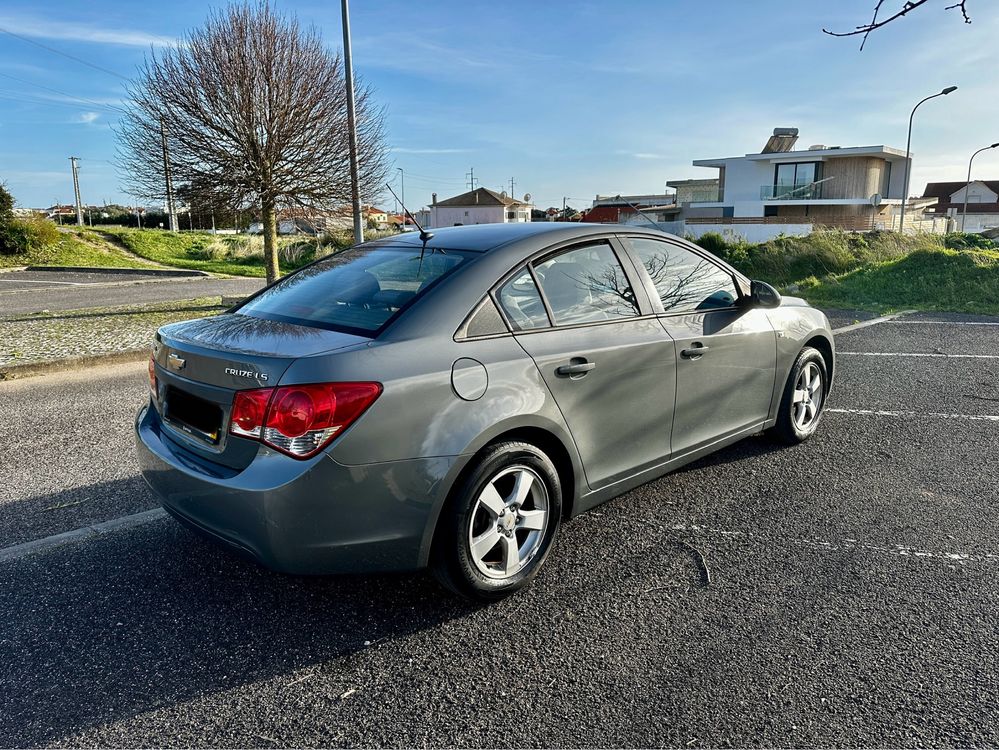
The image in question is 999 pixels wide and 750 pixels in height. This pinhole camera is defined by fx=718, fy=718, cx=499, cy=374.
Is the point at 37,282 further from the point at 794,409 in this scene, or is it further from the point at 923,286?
the point at 923,286

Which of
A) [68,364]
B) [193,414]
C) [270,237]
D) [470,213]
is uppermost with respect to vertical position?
[470,213]

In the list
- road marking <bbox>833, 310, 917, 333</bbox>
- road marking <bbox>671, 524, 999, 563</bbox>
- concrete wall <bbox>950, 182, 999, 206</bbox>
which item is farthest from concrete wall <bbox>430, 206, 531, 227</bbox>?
road marking <bbox>671, 524, 999, 563</bbox>

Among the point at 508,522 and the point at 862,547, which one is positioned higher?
the point at 508,522

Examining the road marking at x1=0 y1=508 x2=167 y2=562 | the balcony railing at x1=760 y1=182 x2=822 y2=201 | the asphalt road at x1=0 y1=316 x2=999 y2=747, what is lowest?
the asphalt road at x1=0 y1=316 x2=999 y2=747

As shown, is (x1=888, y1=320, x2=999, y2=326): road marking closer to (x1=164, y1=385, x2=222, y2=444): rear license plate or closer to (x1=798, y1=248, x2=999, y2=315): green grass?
(x1=798, y1=248, x2=999, y2=315): green grass

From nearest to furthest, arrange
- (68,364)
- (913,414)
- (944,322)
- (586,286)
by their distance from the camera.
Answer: (586,286) → (913,414) → (68,364) → (944,322)

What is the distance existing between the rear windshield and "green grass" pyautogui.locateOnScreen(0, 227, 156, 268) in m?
25.8

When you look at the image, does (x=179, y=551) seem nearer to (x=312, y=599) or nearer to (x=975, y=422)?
(x=312, y=599)

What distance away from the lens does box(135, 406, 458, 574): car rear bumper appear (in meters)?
2.49

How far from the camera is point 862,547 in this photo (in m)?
3.46

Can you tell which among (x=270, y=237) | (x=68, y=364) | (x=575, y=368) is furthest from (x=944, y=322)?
(x=270, y=237)

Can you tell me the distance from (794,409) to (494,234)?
8.29 feet

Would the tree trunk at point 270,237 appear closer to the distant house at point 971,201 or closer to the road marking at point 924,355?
the road marking at point 924,355

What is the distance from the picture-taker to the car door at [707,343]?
3.76 metres
